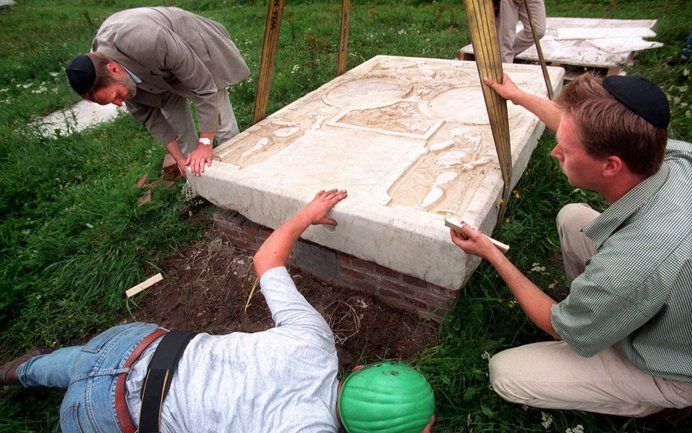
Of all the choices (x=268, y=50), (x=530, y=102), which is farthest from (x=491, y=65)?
(x=268, y=50)

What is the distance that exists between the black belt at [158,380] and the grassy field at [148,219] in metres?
1.17

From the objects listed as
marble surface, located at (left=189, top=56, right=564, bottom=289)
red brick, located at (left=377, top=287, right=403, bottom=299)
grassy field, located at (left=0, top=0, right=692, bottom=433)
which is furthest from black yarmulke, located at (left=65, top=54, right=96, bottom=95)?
red brick, located at (left=377, top=287, right=403, bottom=299)

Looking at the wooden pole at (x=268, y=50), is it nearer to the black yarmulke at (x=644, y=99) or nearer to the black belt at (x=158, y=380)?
the black belt at (x=158, y=380)

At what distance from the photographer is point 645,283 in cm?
123

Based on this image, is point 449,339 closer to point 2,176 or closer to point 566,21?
point 2,176

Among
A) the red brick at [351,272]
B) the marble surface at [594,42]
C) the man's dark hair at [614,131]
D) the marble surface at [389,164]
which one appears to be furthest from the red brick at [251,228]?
the marble surface at [594,42]

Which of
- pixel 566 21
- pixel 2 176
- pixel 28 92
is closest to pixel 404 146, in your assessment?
pixel 2 176

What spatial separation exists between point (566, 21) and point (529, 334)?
5.01 meters

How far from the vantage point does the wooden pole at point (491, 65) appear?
1742 mm

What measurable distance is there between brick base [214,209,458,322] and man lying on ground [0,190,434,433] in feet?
2.05

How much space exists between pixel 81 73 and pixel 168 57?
49cm

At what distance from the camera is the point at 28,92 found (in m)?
6.06

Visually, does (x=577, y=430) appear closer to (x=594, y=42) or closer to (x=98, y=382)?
(x=98, y=382)

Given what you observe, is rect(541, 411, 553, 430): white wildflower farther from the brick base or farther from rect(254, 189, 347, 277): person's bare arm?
rect(254, 189, 347, 277): person's bare arm
